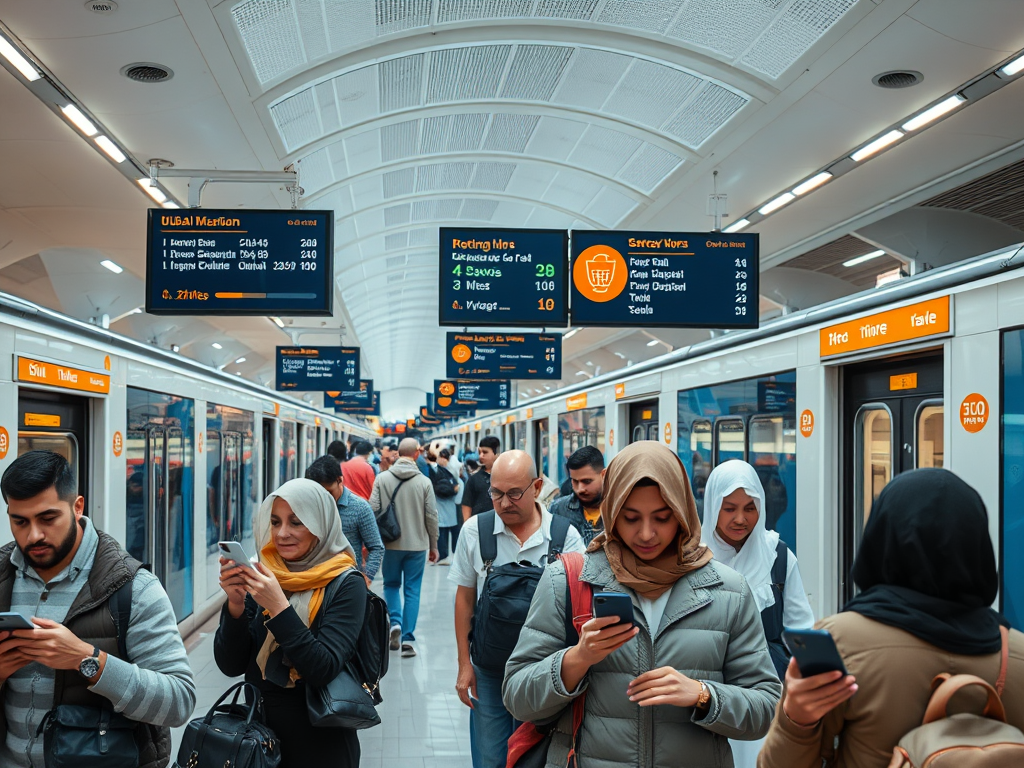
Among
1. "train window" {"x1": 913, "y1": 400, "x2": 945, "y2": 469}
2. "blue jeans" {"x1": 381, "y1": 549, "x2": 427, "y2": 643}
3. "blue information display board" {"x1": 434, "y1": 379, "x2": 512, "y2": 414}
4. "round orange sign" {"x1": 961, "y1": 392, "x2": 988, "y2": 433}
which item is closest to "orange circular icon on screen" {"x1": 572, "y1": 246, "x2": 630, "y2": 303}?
"train window" {"x1": 913, "y1": 400, "x2": 945, "y2": 469}

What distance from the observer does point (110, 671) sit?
8.14 feet

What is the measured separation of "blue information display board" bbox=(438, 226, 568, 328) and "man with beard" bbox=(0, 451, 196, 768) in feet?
17.1

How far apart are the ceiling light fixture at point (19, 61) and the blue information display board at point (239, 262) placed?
1.32m

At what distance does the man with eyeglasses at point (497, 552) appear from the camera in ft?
13.6

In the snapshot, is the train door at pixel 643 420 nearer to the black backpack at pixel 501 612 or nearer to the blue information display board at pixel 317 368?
the blue information display board at pixel 317 368

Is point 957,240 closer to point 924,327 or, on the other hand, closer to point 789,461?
point 789,461

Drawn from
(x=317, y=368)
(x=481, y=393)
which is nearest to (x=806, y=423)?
(x=317, y=368)

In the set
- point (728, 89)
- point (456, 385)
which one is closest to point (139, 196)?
A: point (728, 89)

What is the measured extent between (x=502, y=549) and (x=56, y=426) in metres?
3.49

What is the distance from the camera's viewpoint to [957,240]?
32.4ft

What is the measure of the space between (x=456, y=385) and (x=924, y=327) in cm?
1997

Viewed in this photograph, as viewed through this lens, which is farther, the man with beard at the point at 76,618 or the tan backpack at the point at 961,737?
the man with beard at the point at 76,618

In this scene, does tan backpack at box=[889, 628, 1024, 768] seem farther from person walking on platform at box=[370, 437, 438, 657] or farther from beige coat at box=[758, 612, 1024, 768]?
person walking on platform at box=[370, 437, 438, 657]

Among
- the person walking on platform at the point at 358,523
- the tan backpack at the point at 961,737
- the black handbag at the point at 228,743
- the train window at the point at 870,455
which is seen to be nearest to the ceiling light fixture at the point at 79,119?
the person walking on platform at the point at 358,523
